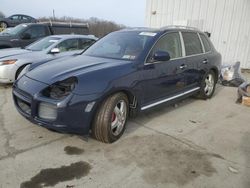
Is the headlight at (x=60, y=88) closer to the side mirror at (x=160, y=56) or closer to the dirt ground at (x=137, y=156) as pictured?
the dirt ground at (x=137, y=156)

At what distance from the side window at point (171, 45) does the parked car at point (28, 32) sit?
7233 mm

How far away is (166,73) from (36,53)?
446 cm

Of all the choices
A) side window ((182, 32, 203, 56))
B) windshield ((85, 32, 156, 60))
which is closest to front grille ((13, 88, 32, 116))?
windshield ((85, 32, 156, 60))

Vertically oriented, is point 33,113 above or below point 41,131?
above

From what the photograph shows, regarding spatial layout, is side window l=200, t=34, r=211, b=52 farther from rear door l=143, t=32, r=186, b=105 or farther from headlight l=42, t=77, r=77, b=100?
headlight l=42, t=77, r=77, b=100

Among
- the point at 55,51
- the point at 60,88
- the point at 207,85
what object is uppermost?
the point at 60,88

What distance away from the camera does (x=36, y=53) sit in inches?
297

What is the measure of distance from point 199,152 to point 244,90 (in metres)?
3.29

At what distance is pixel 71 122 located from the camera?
11.0 ft

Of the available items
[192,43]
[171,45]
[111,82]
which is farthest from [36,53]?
[111,82]

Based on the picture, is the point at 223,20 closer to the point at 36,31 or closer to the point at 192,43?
the point at 192,43

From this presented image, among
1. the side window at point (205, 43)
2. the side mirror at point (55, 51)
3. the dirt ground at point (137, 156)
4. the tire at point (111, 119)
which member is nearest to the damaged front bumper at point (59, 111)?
the tire at point (111, 119)

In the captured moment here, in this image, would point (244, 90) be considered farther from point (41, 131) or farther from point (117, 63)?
point (41, 131)

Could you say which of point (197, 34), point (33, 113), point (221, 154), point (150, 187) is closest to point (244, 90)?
point (197, 34)
